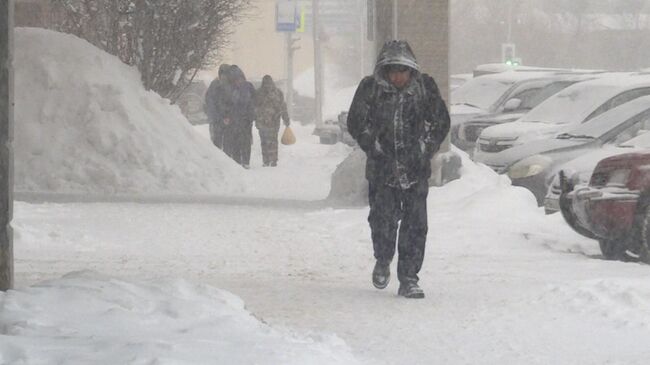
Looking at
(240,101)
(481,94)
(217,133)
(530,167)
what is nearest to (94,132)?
(530,167)

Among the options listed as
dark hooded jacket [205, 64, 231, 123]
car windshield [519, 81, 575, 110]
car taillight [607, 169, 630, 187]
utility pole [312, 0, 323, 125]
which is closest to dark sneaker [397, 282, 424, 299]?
car taillight [607, 169, 630, 187]

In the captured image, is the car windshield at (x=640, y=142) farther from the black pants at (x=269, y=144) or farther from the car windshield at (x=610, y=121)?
the black pants at (x=269, y=144)

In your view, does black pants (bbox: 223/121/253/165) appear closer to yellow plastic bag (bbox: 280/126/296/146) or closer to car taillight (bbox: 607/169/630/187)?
yellow plastic bag (bbox: 280/126/296/146)

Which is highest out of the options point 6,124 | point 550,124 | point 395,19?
point 6,124

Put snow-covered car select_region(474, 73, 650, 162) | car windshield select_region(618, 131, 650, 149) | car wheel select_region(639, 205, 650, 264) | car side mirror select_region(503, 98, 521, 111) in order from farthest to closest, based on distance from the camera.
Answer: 1. car side mirror select_region(503, 98, 521, 111)
2. snow-covered car select_region(474, 73, 650, 162)
3. car windshield select_region(618, 131, 650, 149)
4. car wheel select_region(639, 205, 650, 264)

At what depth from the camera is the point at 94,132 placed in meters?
17.3

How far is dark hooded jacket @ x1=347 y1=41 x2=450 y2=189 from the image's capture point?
916cm

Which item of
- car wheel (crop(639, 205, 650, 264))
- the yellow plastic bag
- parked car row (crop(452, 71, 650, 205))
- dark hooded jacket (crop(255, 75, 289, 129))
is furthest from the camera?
the yellow plastic bag

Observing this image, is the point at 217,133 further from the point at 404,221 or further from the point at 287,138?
the point at 404,221

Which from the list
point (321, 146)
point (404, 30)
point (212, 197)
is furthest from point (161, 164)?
point (321, 146)

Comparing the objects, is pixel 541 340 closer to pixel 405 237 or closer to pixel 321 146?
pixel 405 237

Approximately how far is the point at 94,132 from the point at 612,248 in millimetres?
7391

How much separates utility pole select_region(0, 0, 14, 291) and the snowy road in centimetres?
157

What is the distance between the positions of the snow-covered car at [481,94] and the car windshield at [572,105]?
4472 mm
